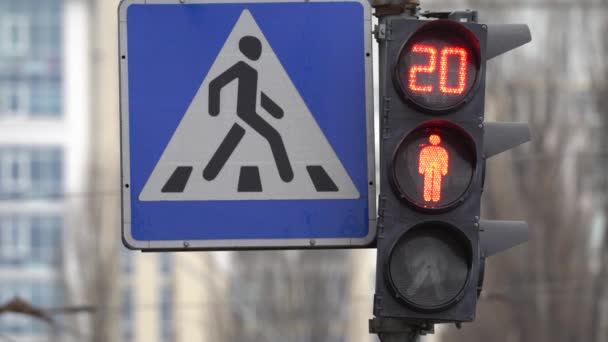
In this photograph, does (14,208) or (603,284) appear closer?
(603,284)

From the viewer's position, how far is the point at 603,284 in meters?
27.9

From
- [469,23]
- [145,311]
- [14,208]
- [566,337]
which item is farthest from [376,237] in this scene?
[14,208]

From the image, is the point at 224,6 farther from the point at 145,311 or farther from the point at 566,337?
the point at 145,311

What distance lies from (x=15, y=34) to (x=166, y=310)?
878 cm

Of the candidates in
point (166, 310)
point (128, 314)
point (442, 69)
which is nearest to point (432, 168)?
point (442, 69)

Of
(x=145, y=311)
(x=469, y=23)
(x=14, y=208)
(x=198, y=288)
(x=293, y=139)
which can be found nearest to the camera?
(x=469, y=23)

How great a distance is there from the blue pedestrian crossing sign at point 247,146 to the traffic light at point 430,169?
16.1 inches

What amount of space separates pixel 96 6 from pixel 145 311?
8.27 m

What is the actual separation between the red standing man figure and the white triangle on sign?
49 cm

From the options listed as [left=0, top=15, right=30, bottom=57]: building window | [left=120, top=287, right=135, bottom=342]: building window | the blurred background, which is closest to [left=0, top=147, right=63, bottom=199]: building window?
the blurred background

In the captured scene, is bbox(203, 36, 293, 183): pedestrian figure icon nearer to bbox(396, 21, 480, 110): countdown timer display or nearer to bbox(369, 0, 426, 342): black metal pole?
bbox(369, 0, 426, 342): black metal pole

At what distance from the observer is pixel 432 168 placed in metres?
5.04

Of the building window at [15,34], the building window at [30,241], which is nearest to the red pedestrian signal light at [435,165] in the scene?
the building window at [30,241]

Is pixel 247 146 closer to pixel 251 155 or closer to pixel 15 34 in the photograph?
pixel 251 155
